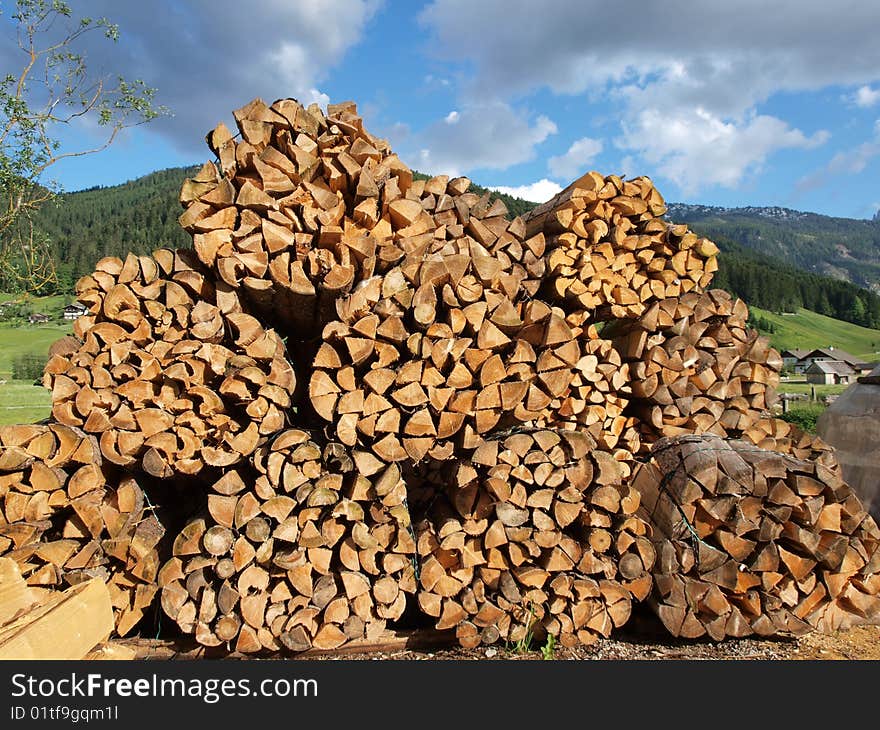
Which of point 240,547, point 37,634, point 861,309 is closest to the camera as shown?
point 37,634

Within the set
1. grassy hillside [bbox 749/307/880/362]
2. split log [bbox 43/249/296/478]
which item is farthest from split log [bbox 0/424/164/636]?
grassy hillside [bbox 749/307/880/362]

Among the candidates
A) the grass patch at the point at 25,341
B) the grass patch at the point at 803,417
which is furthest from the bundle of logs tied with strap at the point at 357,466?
the grass patch at the point at 25,341

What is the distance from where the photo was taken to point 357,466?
338 centimetres

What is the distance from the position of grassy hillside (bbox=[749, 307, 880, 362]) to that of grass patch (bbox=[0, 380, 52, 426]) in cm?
6490

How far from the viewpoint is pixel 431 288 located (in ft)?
11.6

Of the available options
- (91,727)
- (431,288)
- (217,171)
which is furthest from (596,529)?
(217,171)

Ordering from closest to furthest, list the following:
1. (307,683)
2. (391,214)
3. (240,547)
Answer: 1. (307,683)
2. (240,547)
3. (391,214)

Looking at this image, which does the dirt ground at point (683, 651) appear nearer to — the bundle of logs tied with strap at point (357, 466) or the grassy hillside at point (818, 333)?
the bundle of logs tied with strap at point (357, 466)

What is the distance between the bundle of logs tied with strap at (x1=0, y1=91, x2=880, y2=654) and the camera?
340 centimetres

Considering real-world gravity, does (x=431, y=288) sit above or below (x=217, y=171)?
below

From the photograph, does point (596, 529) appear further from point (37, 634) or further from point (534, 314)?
point (37, 634)

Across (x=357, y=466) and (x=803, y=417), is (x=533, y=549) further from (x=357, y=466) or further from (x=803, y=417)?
(x=803, y=417)

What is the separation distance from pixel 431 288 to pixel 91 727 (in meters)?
2.62

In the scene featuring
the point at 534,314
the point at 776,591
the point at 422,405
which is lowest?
the point at 776,591
